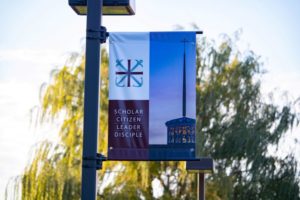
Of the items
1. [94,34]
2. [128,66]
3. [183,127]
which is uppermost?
[94,34]

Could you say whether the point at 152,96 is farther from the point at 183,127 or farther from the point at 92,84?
the point at 92,84

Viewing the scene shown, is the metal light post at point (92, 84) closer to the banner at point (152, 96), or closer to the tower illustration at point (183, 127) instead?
the banner at point (152, 96)

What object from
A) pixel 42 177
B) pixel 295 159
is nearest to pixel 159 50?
pixel 42 177

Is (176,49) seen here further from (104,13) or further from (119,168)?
(119,168)

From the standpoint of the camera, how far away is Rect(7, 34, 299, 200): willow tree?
2234cm

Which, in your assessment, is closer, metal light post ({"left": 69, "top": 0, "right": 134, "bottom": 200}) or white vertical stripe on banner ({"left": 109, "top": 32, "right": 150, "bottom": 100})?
metal light post ({"left": 69, "top": 0, "right": 134, "bottom": 200})

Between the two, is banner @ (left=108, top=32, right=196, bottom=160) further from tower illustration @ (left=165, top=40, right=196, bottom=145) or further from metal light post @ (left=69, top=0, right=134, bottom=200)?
metal light post @ (left=69, top=0, right=134, bottom=200)

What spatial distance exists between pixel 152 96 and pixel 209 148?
16.5 metres

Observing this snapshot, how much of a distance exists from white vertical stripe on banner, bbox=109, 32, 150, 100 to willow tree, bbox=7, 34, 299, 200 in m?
14.9

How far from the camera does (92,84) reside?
6.79 metres

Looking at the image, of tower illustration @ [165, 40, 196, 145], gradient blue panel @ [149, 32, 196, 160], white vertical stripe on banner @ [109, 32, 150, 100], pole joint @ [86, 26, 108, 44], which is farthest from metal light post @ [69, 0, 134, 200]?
tower illustration @ [165, 40, 196, 145]

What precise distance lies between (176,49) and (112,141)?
103cm

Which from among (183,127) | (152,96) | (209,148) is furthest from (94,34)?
(209,148)

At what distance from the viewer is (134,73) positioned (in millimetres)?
7230
